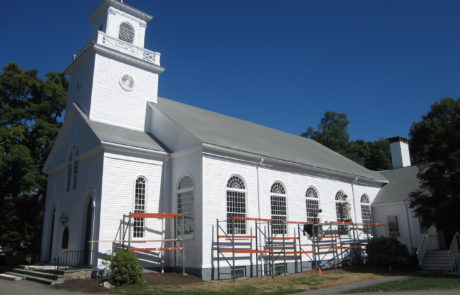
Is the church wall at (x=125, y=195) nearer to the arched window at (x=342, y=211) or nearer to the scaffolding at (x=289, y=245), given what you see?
the scaffolding at (x=289, y=245)

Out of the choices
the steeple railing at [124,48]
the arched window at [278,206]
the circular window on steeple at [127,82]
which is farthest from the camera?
the circular window on steeple at [127,82]

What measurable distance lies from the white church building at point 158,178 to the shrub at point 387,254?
8.89 ft

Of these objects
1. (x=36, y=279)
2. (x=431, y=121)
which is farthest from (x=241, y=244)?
(x=431, y=121)

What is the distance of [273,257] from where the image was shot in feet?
61.0

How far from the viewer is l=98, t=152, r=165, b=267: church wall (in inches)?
662

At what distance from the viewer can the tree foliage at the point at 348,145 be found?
50156 millimetres

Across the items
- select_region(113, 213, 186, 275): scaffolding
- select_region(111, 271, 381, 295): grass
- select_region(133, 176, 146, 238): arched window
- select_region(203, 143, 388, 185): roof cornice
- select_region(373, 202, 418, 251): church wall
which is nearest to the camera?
select_region(111, 271, 381, 295): grass

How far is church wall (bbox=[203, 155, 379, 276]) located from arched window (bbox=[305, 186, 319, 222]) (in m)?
0.30

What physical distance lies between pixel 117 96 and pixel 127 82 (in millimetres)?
1109

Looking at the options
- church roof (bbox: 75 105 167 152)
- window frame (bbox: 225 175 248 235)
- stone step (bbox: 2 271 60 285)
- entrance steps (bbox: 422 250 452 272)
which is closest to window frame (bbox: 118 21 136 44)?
church roof (bbox: 75 105 167 152)

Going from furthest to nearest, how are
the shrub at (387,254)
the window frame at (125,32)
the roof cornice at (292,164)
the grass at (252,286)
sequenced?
the window frame at (125,32), the shrub at (387,254), the roof cornice at (292,164), the grass at (252,286)

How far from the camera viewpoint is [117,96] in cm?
2119

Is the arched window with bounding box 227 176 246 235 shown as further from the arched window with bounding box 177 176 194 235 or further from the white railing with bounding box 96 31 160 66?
the white railing with bounding box 96 31 160 66

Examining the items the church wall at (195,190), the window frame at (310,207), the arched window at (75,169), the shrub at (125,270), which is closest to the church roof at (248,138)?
the church wall at (195,190)
